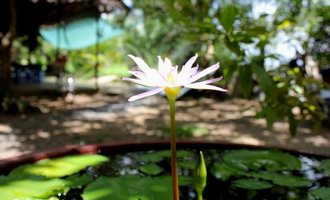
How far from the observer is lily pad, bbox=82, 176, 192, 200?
1441 millimetres

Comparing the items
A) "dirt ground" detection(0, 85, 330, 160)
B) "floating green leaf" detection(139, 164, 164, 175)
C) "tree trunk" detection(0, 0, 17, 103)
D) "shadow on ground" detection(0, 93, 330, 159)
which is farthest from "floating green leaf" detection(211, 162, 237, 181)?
"tree trunk" detection(0, 0, 17, 103)

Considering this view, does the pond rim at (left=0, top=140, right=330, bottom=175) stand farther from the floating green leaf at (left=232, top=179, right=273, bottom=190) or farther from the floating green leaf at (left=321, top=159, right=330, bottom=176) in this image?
the floating green leaf at (left=232, top=179, right=273, bottom=190)

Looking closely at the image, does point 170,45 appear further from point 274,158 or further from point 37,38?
point 274,158

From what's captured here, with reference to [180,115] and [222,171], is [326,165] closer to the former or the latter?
[222,171]

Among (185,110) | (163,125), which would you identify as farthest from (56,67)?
(163,125)

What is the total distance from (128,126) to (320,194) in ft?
14.4

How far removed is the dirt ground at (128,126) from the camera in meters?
4.87

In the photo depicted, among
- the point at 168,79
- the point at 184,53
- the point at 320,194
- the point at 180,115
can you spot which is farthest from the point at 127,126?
the point at 184,53

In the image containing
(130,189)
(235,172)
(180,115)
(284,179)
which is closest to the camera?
(130,189)

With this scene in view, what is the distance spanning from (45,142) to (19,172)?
3.16 m

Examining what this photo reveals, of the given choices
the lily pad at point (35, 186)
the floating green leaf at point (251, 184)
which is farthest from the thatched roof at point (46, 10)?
the floating green leaf at point (251, 184)

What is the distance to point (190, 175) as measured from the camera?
1.78 meters

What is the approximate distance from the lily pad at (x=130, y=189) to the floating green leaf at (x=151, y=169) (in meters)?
0.15

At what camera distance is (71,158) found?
1.95m
